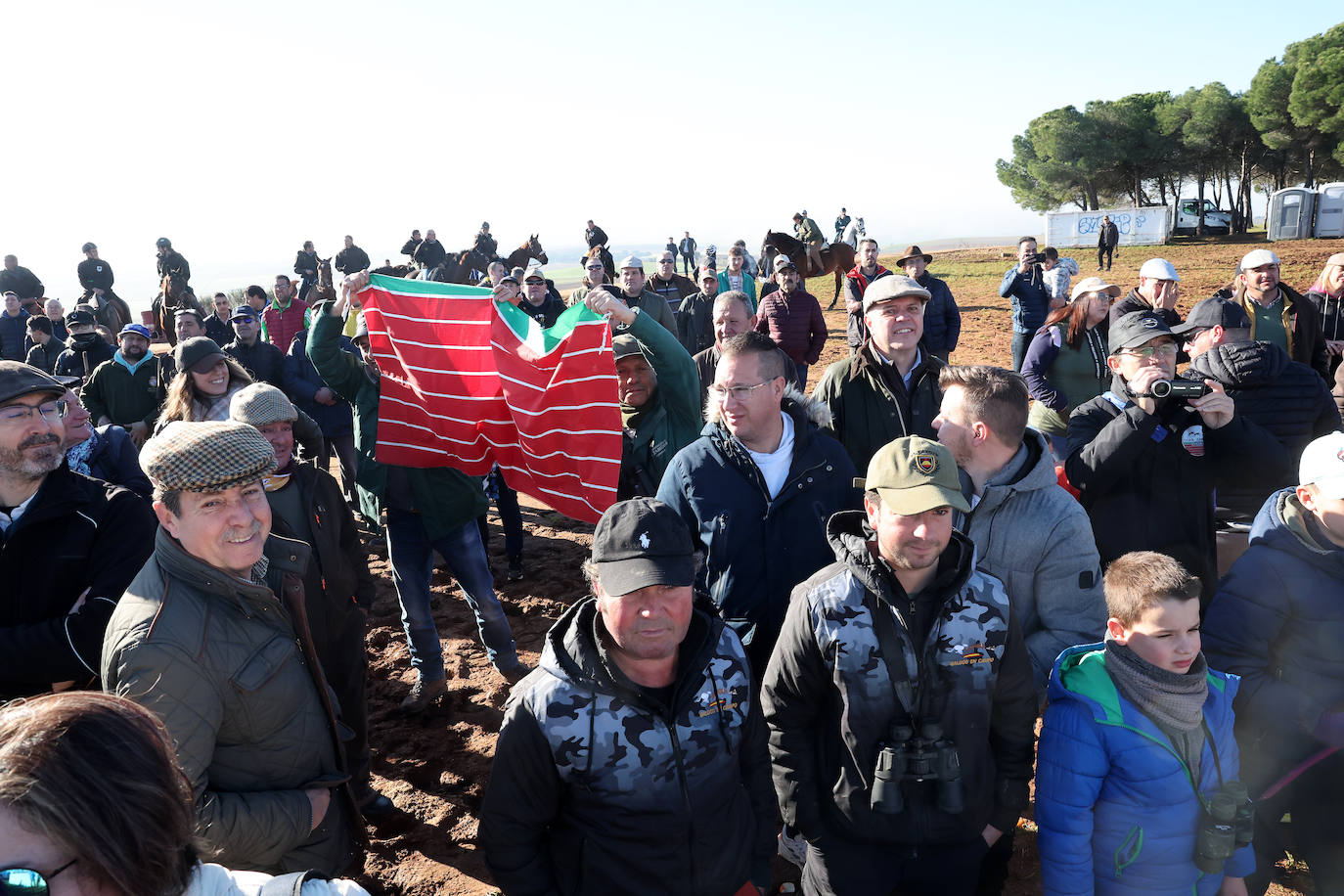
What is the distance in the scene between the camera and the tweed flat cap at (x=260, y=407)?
3.63 m

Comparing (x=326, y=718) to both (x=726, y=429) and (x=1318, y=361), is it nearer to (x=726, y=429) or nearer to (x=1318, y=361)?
(x=726, y=429)

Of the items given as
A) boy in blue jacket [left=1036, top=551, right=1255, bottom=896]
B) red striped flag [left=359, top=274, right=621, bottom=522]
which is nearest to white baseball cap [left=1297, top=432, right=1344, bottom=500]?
boy in blue jacket [left=1036, top=551, right=1255, bottom=896]

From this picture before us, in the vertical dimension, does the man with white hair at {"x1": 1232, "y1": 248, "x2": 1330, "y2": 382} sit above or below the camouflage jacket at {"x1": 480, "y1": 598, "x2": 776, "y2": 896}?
above

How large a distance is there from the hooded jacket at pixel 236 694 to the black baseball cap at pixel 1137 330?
359cm

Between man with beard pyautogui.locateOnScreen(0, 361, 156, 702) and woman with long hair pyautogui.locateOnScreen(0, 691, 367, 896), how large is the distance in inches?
75.5

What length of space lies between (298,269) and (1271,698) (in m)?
22.2

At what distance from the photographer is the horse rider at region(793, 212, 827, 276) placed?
20516 mm

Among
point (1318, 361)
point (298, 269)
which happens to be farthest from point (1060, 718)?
point (298, 269)

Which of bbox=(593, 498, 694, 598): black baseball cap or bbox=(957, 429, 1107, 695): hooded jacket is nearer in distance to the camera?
bbox=(593, 498, 694, 598): black baseball cap

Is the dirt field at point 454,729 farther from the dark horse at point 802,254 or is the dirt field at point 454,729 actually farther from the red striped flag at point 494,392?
the dark horse at point 802,254

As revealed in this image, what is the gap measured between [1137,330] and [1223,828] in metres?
2.10

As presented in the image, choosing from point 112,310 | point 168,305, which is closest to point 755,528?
point 168,305

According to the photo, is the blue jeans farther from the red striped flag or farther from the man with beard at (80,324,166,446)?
the man with beard at (80,324,166,446)

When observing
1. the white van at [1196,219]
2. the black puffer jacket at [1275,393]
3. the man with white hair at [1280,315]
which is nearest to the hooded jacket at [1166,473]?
the black puffer jacket at [1275,393]
